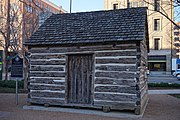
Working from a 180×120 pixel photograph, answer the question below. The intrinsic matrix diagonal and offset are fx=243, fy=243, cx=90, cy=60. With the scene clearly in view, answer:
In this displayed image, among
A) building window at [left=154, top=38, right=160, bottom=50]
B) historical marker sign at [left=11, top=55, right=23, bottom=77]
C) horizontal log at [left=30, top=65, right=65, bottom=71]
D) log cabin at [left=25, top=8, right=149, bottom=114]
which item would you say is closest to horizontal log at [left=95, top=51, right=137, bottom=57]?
log cabin at [left=25, top=8, right=149, bottom=114]

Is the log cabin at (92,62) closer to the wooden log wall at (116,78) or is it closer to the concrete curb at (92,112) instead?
the wooden log wall at (116,78)

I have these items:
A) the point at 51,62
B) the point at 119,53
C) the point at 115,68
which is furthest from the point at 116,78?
the point at 51,62

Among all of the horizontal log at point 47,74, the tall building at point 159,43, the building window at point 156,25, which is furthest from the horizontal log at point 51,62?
the building window at point 156,25

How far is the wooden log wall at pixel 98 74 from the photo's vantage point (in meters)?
10.3

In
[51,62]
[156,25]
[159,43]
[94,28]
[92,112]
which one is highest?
[156,25]

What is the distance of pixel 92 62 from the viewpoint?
11.1 metres

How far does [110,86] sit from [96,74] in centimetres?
85

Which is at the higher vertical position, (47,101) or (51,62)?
→ (51,62)

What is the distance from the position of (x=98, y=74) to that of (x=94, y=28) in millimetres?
2444

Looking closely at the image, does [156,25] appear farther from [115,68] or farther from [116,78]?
[116,78]

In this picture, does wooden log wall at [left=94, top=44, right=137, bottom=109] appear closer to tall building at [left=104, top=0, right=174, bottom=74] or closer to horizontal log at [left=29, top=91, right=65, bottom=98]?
horizontal log at [left=29, top=91, right=65, bottom=98]

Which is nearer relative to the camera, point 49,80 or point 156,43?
point 49,80

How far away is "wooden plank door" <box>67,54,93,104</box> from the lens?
11.2 m

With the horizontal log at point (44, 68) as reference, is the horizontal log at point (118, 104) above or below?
below
